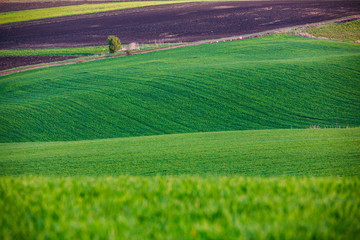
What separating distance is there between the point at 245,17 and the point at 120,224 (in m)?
66.9

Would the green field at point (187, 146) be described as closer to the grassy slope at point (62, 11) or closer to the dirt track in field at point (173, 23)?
the dirt track in field at point (173, 23)

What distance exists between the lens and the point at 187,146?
539 inches

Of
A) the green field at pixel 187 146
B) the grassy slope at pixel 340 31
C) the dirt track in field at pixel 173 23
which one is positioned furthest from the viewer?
the dirt track in field at pixel 173 23

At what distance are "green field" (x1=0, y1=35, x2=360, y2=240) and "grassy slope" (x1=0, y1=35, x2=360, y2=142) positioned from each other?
13 centimetres

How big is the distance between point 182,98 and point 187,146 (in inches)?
488

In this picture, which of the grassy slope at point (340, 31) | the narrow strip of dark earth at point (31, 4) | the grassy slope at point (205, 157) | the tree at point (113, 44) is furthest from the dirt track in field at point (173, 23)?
the grassy slope at point (205, 157)

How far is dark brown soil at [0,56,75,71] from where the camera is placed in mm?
45653

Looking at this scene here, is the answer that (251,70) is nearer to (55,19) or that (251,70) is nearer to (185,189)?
(185,189)

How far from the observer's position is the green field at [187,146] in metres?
3.54

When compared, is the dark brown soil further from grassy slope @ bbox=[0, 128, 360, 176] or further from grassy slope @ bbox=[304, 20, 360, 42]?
grassy slope @ bbox=[304, 20, 360, 42]

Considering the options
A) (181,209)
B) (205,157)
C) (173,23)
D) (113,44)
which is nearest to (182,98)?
(205,157)

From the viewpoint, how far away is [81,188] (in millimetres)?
4730

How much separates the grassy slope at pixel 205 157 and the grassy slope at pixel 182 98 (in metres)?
6.30

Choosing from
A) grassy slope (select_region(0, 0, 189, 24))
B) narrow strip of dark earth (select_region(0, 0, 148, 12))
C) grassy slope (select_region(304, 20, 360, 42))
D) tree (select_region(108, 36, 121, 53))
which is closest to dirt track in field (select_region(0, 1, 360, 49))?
grassy slope (select_region(0, 0, 189, 24))
